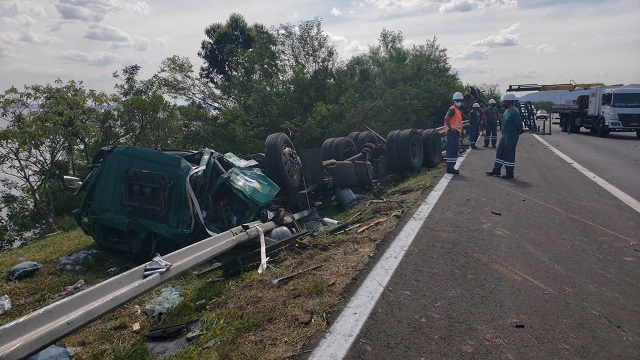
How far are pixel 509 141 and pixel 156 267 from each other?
8762 mm

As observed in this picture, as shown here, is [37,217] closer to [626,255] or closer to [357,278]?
[357,278]

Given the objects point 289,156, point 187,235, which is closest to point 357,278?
point 187,235

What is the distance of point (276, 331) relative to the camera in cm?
349

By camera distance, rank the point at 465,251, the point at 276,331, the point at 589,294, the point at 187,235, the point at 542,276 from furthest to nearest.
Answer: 1. the point at 187,235
2. the point at 465,251
3. the point at 542,276
4. the point at 589,294
5. the point at 276,331

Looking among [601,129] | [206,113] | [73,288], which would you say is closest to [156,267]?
[73,288]

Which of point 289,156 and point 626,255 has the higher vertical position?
point 289,156

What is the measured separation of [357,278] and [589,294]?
189 centimetres

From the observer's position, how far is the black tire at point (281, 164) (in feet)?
26.2

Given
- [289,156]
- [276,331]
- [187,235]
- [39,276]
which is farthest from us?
[289,156]

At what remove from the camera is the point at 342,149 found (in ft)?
36.6

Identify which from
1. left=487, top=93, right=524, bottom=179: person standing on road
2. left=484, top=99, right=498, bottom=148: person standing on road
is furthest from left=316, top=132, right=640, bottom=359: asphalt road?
left=484, top=99, right=498, bottom=148: person standing on road

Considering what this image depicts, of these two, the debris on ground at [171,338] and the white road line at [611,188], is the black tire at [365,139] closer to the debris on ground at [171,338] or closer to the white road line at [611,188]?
the white road line at [611,188]

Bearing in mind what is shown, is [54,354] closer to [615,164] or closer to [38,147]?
[38,147]

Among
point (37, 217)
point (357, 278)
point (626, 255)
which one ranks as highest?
point (357, 278)
